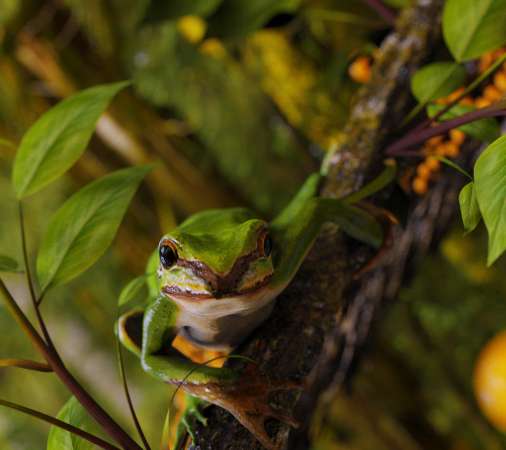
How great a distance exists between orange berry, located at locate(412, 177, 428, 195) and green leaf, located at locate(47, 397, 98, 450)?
0.94ft

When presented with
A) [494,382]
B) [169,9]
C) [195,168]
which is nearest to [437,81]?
[169,9]

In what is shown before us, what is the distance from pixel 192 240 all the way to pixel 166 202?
1.60 feet

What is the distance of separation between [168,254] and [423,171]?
0.80 feet

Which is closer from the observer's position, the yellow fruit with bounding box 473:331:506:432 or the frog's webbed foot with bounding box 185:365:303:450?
the frog's webbed foot with bounding box 185:365:303:450

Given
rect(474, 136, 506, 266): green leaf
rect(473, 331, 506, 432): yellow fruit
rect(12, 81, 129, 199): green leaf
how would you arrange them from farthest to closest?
rect(473, 331, 506, 432): yellow fruit < rect(12, 81, 129, 199): green leaf < rect(474, 136, 506, 266): green leaf

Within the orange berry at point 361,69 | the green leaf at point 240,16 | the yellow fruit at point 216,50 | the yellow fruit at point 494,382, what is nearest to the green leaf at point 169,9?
the green leaf at point 240,16

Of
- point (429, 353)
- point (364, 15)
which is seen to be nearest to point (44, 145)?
point (364, 15)

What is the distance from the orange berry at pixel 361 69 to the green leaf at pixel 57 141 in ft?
0.83

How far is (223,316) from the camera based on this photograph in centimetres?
35

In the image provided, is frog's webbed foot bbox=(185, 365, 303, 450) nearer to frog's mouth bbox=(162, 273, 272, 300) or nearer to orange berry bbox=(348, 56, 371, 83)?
frog's mouth bbox=(162, 273, 272, 300)

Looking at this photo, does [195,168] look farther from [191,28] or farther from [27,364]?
[27,364]

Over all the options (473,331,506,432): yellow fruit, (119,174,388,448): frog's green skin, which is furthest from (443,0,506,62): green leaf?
(473,331,506,432): yellow fruit

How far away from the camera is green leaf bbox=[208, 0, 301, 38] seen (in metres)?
0.51

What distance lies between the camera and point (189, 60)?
2.43 ft
